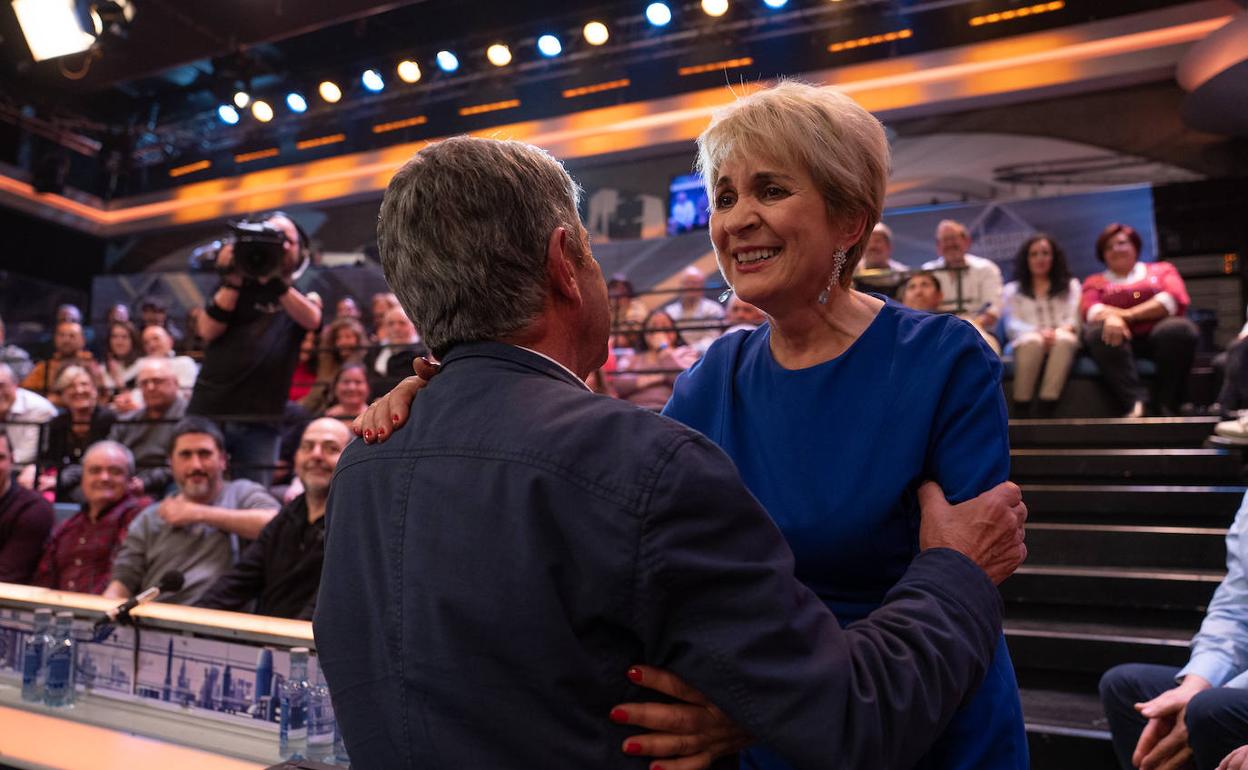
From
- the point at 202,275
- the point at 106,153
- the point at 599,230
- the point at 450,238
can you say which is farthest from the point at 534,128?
the point at 450,238

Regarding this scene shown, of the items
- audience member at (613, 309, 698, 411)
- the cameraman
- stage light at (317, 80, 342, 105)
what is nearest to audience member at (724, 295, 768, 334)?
audience member at (613, 309, 698, 411)

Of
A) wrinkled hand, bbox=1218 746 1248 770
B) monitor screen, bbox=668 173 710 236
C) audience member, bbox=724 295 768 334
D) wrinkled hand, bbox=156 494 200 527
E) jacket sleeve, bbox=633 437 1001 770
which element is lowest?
wrinkled hand, bbox=1218 746 1248 770

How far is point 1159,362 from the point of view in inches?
200

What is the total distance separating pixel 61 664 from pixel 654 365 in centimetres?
391

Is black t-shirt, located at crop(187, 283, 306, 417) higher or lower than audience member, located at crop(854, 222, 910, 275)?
lower

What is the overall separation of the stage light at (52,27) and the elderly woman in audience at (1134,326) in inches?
251

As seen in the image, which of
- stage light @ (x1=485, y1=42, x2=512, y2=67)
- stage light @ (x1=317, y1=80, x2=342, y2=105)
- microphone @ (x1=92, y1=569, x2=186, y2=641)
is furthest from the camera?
stage light @ (x1=317, y1=80, x2=342, y2=105)

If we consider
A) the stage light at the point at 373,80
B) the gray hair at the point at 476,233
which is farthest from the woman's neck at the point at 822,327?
the stage light at the point at 373,80

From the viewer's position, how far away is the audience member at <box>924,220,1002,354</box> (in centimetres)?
554

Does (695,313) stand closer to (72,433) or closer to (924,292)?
(924,292)

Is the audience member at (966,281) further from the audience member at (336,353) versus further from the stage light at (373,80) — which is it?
the stage light at (373,80)

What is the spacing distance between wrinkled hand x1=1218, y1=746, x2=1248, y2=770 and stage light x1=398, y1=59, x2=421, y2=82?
7910mm

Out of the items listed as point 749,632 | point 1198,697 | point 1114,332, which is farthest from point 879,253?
point 749,632

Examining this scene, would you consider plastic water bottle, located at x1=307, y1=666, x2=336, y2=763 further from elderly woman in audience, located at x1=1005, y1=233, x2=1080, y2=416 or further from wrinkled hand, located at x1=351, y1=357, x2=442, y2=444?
elderly woman in audience, located at x1=1005, y1=233, x2=1080, y2=416
